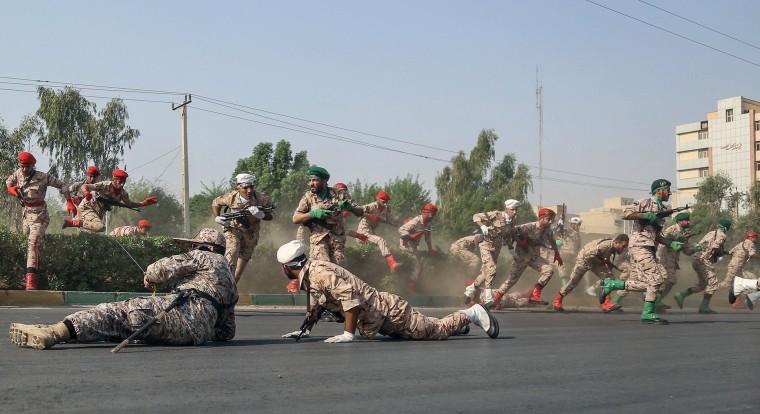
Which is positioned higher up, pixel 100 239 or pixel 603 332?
pixel 100 239

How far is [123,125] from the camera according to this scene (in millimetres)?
44281

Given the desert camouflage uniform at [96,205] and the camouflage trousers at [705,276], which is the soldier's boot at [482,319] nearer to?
the desert camouflage uniform at [96,205]

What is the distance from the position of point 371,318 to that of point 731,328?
657 cm

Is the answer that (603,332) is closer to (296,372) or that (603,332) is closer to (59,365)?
(296,372)

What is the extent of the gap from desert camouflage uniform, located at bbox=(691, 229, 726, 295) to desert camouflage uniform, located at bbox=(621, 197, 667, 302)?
6762 mm

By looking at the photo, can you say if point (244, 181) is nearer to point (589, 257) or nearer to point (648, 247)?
point (648, 247)

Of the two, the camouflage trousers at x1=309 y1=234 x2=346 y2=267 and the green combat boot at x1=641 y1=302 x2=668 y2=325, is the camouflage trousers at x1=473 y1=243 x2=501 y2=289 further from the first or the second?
the camouflage trousers at x1=309 y1=234 x2=346 y2=267

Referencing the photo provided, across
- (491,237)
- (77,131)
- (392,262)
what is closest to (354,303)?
(491,237)

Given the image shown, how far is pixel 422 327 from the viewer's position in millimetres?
8758

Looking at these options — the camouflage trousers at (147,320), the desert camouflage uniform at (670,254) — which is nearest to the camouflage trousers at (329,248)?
the camouflage trousers at (147,320)

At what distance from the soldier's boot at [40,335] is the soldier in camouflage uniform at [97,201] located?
28.4 ft

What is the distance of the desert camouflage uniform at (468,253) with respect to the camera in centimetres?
2006

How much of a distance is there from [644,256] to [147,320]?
8586 millimetres

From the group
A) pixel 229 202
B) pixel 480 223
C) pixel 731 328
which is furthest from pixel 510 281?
pixel 229 202
